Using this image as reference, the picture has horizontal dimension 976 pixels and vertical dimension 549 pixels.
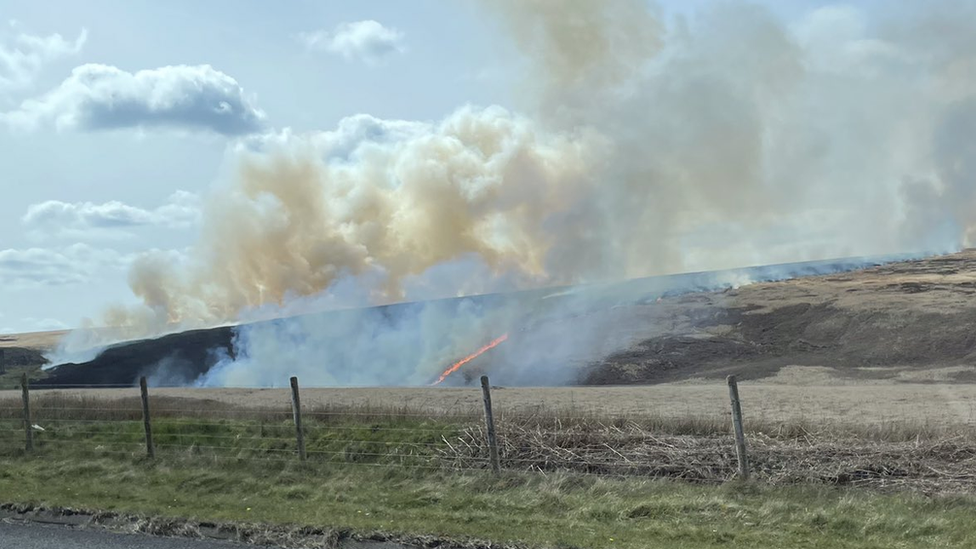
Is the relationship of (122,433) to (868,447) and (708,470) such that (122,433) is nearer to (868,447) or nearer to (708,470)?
(708,470)

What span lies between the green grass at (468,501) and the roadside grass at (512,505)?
0.07 feet

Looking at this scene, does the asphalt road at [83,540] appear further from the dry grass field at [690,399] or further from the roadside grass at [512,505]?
the dry grass field at [690,399]

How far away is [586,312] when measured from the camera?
61594 mm

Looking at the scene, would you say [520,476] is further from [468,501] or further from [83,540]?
[83,540]

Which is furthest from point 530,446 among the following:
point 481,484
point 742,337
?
point 742,337

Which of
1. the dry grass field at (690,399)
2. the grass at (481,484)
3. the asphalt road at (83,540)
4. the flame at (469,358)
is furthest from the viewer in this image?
the flame at (469,358)

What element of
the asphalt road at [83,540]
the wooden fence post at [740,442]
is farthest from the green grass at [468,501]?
the asphalt road at [83,540]

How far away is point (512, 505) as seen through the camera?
11.6 meters

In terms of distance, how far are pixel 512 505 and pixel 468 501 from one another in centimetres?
70

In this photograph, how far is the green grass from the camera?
9953mm

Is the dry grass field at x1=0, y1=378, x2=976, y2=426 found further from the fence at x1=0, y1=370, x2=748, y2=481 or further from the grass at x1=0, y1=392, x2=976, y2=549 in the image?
the grass at x1=0, y1=392, x2=976, y2=549

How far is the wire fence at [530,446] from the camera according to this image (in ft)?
43.0

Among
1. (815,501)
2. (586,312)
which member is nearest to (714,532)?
(815,501)

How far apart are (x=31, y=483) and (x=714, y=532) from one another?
1096 cm
